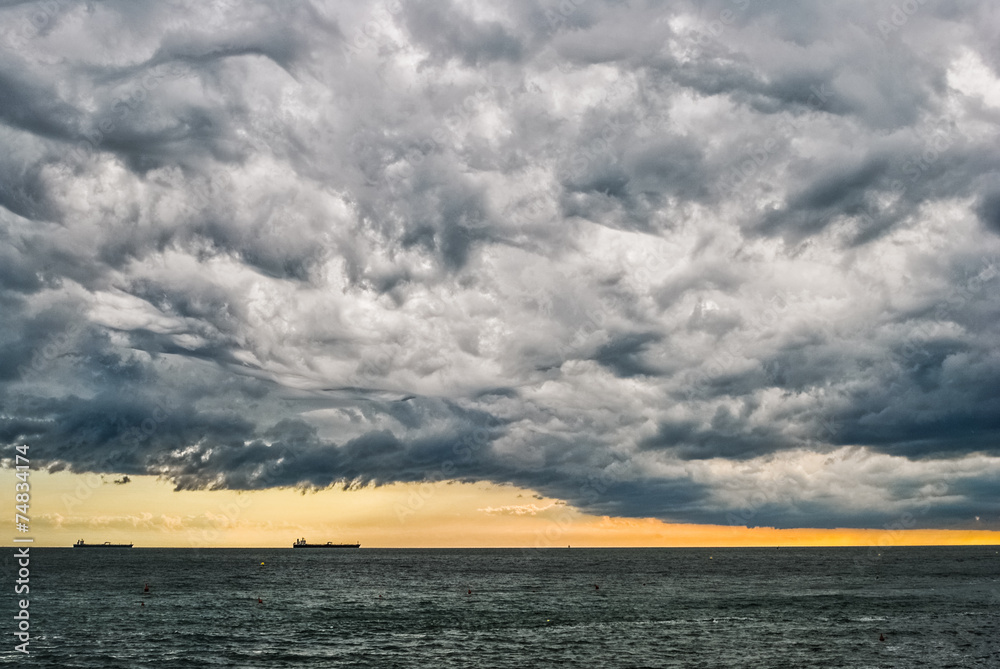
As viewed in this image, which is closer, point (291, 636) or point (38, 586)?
point (291, 636)

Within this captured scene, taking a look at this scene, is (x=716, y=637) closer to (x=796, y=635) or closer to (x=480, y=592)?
(x=796, y=635)

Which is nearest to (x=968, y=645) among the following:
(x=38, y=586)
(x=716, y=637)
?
(x=716, y=637)

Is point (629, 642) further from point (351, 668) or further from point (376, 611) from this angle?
point (376, 611)

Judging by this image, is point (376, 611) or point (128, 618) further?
point (376, 611)

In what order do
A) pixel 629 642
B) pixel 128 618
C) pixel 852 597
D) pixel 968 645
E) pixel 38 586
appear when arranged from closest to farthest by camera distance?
1. pixel 968 645
2. pixel 629 642
3. pixel 128 618
4. pixel 852 597
5. pixel 38 586

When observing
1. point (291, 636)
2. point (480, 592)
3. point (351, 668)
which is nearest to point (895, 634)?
point (351, 668)

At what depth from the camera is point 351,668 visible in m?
77.1

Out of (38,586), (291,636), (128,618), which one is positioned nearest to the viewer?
(291,636)

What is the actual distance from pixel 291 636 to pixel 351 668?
2646cm

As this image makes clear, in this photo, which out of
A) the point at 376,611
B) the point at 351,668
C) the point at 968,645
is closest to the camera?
the point at 351,668

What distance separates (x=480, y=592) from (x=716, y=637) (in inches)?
3300

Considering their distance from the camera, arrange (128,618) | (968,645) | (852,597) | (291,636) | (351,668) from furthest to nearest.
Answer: (852,597)
(128,618)
(291,636)
(968,645)
(351,668)

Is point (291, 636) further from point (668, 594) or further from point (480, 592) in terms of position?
point (668, 594)

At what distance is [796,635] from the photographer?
9644 cm
